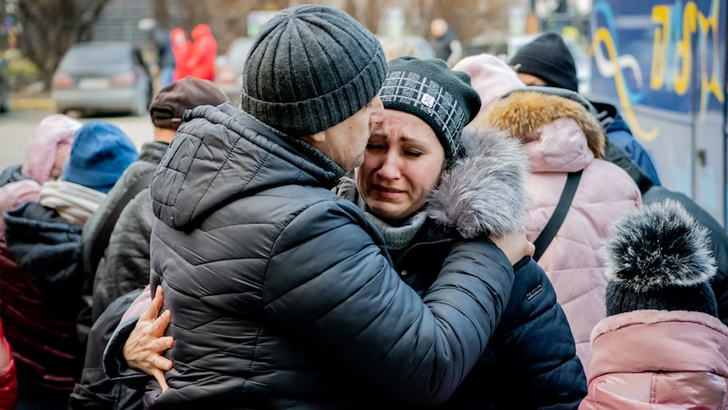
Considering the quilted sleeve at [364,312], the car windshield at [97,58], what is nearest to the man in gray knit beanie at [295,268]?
the quilted sleeve at [364,312]

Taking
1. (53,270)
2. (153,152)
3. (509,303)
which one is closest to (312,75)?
(509,303)

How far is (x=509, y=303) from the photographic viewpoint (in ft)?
7.07

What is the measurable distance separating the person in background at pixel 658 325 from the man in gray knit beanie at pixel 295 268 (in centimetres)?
41

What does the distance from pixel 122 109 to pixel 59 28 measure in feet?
41.5

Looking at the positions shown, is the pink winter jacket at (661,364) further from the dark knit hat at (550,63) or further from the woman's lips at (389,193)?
the dark knit hat at (550,63)

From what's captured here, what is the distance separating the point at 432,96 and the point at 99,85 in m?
20.4

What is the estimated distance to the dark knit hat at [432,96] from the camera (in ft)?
7.47

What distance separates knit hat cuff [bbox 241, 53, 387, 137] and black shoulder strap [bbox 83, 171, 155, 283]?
5.27ft

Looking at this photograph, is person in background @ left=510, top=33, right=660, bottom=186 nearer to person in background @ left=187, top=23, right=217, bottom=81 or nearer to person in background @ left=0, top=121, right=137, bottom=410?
person in background @ left=0, top=121, right=137, bottom=410

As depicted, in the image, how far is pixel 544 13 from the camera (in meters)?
20.8

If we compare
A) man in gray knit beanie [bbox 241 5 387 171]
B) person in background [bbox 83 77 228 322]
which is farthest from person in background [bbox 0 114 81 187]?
man in gray knit beanie [bbox 241 5 387 171]

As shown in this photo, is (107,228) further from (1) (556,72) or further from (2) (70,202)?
(1) (556,72)

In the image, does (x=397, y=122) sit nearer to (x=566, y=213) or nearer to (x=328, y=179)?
(x=328, y=179)

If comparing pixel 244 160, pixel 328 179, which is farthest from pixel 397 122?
pixel 244 160
